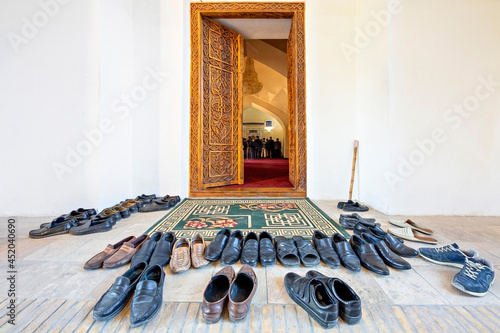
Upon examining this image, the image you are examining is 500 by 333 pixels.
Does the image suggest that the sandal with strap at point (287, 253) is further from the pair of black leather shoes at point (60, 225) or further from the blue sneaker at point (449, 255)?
the pair of black leather shoes at point (60, 225)

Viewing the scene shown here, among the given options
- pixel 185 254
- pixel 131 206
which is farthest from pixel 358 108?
pixel 131 206

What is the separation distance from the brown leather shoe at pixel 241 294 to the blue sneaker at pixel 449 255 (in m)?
1.22

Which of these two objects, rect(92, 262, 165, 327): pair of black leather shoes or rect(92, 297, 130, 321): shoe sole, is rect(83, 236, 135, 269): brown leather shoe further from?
rect(92, 297, 130, 321): shoe sole

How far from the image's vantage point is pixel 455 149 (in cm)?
248

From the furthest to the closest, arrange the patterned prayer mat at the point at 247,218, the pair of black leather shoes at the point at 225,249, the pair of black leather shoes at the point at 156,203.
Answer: the pair of black leather shoes at the point at 156,203 < the patterned prayer mat at the point at 247,218 < the pair of black leather shoes at the point at 225,249

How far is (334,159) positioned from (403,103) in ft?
3.79

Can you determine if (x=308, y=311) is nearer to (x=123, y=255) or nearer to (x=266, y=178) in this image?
(x=123, y=255)

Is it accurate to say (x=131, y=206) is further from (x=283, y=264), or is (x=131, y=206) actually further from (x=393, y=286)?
(x=393, y=286)

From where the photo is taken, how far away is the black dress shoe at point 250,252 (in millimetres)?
1410

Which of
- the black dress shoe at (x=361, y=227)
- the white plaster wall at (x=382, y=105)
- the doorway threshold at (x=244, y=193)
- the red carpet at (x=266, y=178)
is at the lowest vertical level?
the black dress shoe at (x=361, y=227)

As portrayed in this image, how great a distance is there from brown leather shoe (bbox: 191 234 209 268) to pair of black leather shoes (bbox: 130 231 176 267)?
0.52 ft

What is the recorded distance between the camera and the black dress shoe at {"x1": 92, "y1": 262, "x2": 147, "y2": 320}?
96 centimetres

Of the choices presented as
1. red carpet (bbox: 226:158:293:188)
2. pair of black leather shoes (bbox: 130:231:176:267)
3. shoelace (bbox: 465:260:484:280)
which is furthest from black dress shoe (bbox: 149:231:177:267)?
red carpet (bbox: 226:158:293:188)

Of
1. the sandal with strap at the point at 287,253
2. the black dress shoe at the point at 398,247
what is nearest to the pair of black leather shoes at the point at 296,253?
the sandal with strap at the point at 287,253
